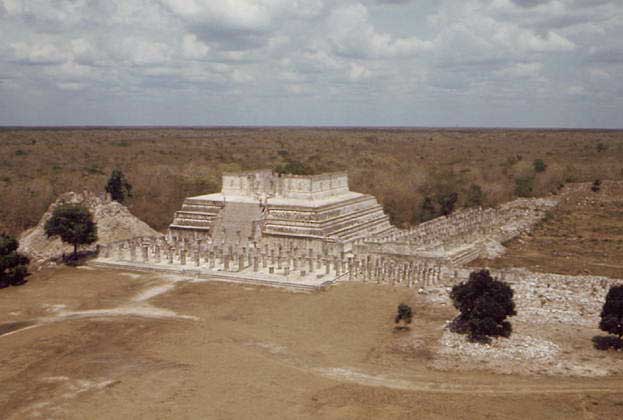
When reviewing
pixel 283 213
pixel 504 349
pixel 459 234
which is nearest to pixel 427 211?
pixel 459 234

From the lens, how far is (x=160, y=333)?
16141 millimetres

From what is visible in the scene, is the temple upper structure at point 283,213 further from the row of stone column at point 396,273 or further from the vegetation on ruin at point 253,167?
the vegetation on ruin at point 253,167

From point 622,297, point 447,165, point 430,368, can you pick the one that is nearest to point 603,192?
point 447,165

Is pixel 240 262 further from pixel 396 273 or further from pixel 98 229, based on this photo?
pixel 98 229

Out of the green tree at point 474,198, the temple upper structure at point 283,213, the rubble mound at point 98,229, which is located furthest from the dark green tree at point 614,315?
the green tree at point 474,198

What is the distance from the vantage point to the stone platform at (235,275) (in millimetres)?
20734

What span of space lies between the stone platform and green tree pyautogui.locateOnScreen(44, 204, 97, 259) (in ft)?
4.36

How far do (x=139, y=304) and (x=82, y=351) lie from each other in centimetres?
437

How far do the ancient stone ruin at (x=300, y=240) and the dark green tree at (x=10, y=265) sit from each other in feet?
10.8

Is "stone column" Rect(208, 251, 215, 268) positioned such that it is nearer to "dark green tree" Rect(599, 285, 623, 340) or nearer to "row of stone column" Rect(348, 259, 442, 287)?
"row of stone column" Rect(348, 259, 442, 287)

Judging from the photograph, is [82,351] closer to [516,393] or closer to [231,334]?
[231,334]

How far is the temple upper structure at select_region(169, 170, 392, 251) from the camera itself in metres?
25.1

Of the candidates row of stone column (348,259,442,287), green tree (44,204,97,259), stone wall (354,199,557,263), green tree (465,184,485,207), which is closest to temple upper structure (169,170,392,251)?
stone wall (354,199,557,263)

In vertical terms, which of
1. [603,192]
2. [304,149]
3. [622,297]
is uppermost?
[304,149]
